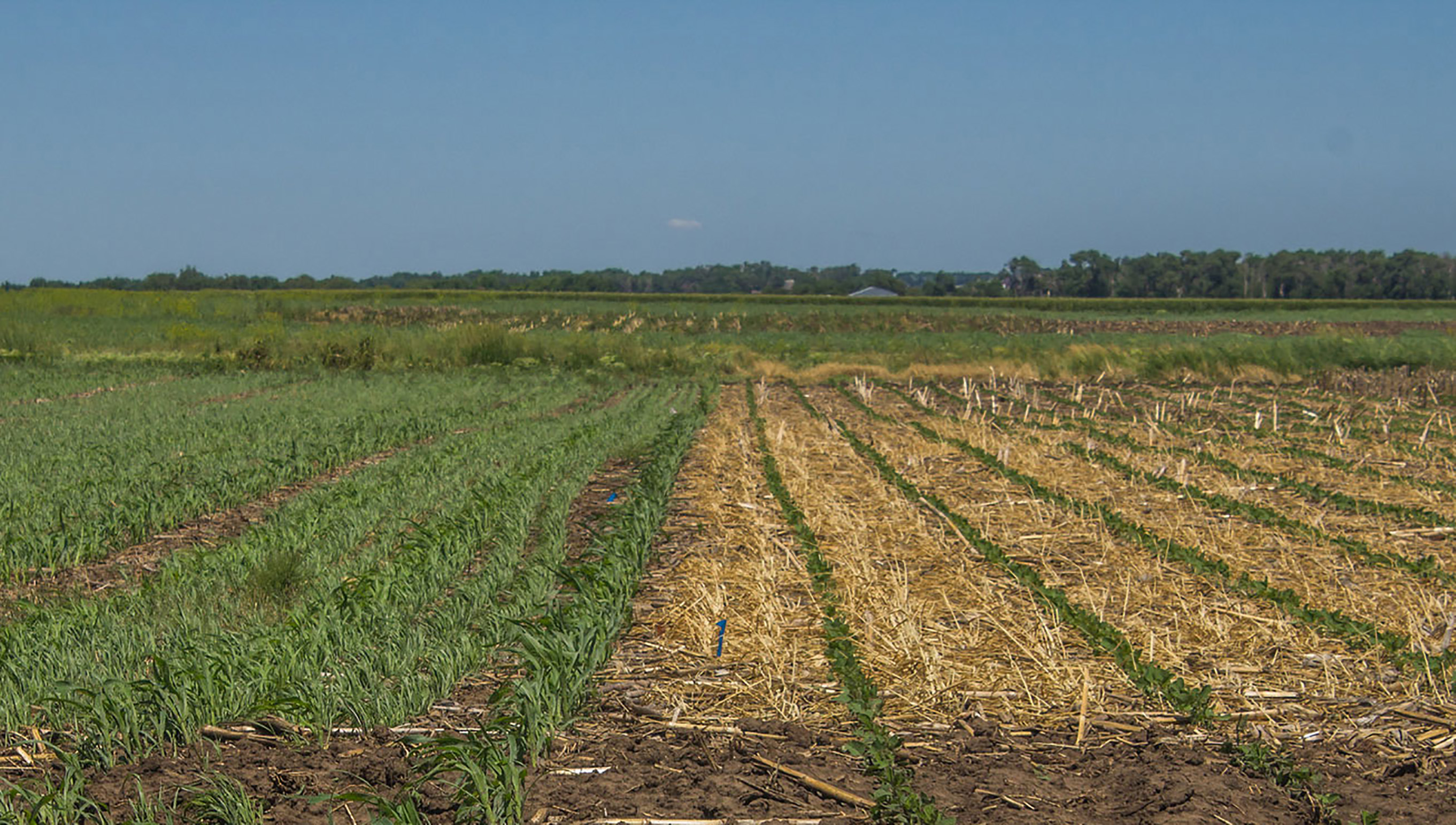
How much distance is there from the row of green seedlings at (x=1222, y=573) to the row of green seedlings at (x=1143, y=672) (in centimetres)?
109

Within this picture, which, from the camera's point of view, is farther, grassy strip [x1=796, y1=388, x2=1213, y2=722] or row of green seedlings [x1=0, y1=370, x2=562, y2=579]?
row of green seedlings [x1=0, y1=370, x2=562, y2=579]

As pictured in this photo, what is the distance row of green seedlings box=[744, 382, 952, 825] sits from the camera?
3758 mm

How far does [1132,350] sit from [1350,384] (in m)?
7.30

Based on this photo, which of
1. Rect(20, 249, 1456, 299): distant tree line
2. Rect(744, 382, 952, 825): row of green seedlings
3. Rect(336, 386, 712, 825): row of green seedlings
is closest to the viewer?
Rect(336, 386, 712, 825): row of green seedlings

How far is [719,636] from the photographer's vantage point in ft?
19.1

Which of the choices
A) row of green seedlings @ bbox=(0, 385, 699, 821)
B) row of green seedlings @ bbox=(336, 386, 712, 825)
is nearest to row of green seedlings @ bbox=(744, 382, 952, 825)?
row of green seedlings @ bbox=(336, 386, 712, 825)

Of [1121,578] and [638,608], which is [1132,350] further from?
[638,608]

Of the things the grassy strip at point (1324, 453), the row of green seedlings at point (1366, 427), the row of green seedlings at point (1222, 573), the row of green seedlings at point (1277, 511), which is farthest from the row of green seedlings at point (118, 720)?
the row of green seedlings at point (1366, 427)

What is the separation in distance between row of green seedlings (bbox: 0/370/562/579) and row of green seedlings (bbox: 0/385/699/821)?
2.35 metres

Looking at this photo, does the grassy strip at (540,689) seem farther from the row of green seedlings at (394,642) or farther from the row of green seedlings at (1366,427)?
the row of green seedlings at (1366,427)

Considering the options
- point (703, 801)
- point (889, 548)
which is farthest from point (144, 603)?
point (889, 548)

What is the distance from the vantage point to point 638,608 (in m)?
6.45

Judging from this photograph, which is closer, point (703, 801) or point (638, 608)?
point (703, 801)

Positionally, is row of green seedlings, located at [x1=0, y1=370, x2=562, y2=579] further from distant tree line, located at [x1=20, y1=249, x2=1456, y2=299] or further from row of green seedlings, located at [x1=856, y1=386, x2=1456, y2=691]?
distant tree line, located at [x1=20, y1=249, x2=1456, y2=299]
